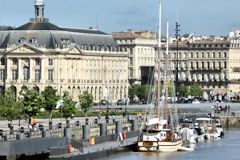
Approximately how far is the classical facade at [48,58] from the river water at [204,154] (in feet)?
195

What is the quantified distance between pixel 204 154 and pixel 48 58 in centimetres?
7364

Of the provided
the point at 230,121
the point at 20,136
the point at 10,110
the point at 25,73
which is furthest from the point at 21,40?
the point at 20,136

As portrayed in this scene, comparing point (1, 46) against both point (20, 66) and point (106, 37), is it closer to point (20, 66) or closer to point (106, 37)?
point (20, 66)

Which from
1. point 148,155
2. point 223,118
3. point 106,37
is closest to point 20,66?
point 106,37

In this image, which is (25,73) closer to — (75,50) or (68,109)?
(75,50)

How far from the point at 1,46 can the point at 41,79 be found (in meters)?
6.96

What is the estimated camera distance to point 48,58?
149m

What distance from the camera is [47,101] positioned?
102m

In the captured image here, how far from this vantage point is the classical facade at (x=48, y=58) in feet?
486

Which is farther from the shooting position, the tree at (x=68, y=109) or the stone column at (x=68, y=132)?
the tree at (x=68, y=109)

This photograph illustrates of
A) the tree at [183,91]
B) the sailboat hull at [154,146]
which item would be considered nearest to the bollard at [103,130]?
the sailboat hull at [154,146]

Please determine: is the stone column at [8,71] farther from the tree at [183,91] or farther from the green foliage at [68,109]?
the green foliage at [68,109]

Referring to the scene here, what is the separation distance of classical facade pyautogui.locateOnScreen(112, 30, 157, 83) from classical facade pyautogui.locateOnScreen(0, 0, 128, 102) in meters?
25.7

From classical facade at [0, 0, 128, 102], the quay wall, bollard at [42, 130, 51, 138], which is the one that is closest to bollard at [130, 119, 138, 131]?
bollard at [42, 130, 51, 138]
